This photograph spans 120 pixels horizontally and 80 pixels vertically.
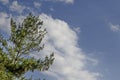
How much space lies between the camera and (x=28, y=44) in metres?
53.9

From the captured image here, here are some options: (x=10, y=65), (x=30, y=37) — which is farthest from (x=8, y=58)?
(x=30, y=37)

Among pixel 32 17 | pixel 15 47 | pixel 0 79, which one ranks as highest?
pixel 32 17

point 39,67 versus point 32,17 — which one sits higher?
point 32,17

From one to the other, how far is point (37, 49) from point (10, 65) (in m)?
4.24

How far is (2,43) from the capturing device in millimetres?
53438

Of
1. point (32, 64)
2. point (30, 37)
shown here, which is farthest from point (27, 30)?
point (32, 64)

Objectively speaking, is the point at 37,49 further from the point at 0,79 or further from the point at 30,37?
the point at 0,79

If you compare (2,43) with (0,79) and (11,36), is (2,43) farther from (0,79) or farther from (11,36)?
(0,79)

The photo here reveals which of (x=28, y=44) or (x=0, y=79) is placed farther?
(x=28, y=44)

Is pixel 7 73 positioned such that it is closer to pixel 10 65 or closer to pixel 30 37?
pixel 10 65

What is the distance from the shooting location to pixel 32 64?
53344 millimetres

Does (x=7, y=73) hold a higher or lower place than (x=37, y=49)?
lower

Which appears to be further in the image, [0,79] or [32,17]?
[32,17]

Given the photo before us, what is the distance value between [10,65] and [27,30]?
17.0ft
